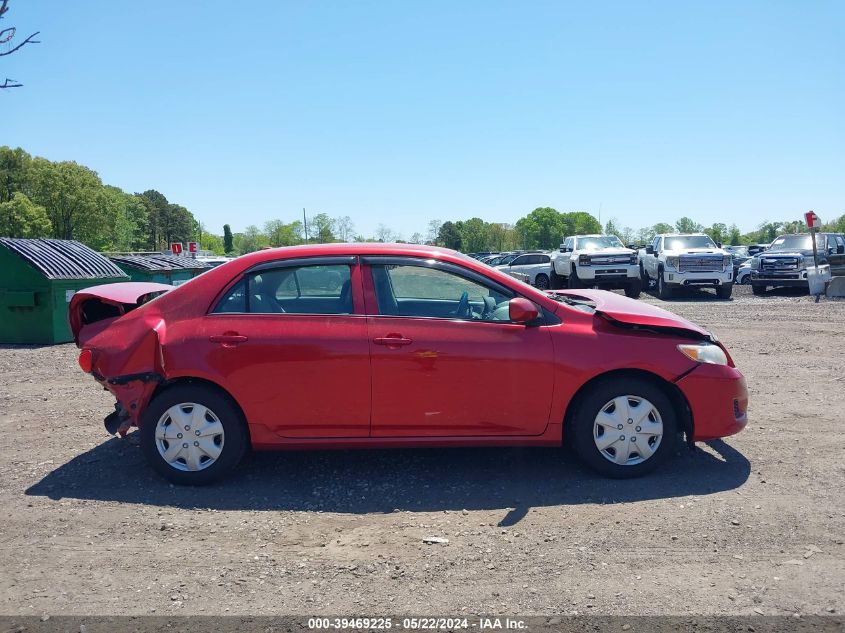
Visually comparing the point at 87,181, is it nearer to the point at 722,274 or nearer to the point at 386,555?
the point at 722,274

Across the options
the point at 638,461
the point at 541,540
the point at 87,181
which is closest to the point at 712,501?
the point at 638,461

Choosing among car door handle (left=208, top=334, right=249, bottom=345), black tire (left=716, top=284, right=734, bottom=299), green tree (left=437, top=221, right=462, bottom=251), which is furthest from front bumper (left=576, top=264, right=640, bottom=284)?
green tree (left=437, top=221, right=462, bottom=251)

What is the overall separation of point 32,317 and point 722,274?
706 inches

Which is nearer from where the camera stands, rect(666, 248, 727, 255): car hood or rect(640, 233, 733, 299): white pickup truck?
rect(640, 233, 733, 299): white pickup truck

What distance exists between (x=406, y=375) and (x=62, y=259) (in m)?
9.79

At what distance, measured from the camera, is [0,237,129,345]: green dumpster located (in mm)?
11023

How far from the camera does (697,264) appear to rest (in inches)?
784

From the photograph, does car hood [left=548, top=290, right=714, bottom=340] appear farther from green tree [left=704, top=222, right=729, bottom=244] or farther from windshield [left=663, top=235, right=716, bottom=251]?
green tree [left=704, top=222, right=729, bottom=244]

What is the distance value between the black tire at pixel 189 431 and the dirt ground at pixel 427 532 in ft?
0.41

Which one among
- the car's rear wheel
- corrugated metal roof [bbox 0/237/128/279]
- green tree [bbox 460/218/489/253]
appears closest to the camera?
corrugated metal roof [bbox 0/237/128/279]

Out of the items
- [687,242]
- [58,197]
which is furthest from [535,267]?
[58,197]

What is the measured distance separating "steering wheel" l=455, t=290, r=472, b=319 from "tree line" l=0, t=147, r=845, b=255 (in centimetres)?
1775

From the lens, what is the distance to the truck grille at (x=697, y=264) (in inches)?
783

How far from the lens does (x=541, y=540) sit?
12.2ft
